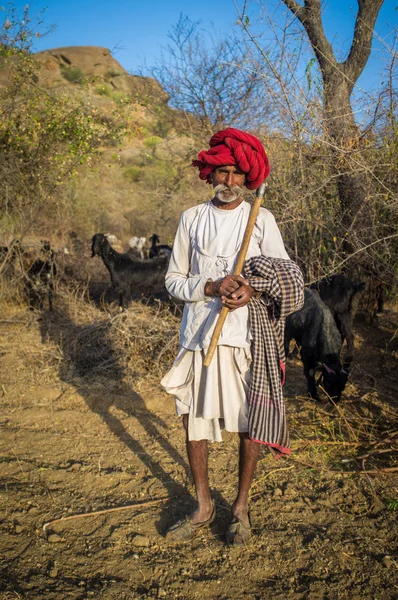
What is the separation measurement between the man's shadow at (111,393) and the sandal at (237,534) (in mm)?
392

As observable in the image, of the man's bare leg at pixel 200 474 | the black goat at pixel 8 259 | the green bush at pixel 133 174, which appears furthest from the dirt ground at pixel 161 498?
the green bush at pixel 133 174

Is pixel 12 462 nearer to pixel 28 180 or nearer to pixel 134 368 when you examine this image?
pixel 134 368

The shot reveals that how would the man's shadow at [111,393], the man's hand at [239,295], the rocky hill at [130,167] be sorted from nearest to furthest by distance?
the man's hand at [239,295] < the man's shadow at [111,393] < the rocky hill at [130,167]

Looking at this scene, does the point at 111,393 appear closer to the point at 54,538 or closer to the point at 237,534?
the point at 54,538

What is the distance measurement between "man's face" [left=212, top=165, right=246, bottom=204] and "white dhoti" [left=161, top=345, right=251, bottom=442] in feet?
2.52

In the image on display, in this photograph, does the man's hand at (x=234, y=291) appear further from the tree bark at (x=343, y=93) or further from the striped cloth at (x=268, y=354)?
the tree bark at (x=343, y=93)

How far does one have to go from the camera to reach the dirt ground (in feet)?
7.22

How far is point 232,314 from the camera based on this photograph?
2271 mm

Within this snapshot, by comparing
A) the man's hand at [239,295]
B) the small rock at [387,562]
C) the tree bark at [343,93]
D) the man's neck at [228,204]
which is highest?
the tree bark at [343,93]

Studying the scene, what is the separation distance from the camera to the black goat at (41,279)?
737 centimetres

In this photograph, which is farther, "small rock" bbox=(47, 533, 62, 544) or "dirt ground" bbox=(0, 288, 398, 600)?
"small rock" bbox=(47, 533, 62, 544)

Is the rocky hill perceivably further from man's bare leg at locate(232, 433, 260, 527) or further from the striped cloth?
man's bare leg at locate(232, 433, 260, 527)

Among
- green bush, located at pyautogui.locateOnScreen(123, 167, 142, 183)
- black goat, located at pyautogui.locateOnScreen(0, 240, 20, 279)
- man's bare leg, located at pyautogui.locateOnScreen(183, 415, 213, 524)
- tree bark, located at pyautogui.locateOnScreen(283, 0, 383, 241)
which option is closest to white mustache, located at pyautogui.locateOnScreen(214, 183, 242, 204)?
man's bare leg, located at pyautogui.locateOnScreen(183, 415, 213, 524)

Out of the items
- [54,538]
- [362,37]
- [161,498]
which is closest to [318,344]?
[161,498]
